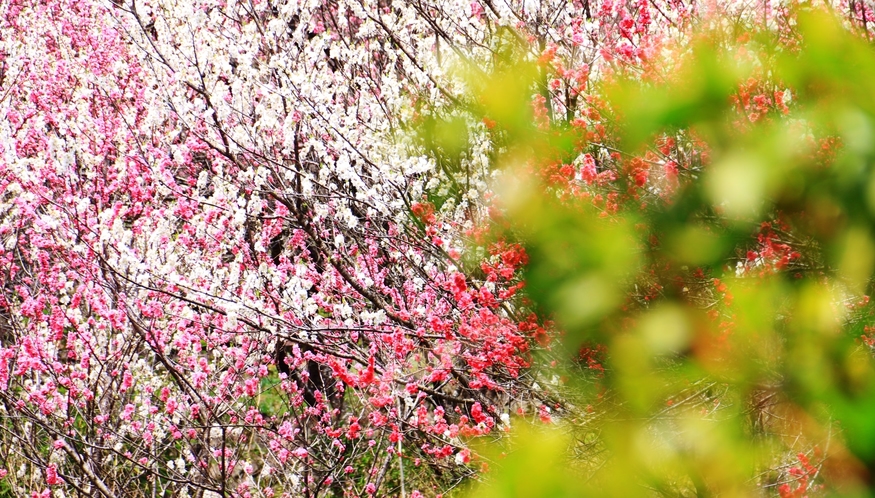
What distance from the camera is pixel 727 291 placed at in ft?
2.67

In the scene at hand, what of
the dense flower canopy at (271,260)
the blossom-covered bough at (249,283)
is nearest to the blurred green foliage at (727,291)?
the dense flower canopy at (271,260)

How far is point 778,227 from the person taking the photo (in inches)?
31.5

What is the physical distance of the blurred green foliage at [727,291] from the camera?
73 cm

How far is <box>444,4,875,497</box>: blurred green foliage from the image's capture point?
2.38ft

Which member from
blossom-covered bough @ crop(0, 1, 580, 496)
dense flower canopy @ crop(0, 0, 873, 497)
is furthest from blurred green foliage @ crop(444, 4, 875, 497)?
blossom-covered bough @ crop(0, 1, 580, 496)

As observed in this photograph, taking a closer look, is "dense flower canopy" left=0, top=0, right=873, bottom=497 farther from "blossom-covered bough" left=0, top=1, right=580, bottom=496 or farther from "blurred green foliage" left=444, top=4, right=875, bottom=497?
"blurred green foliage" left=444, top=4, right=875, bottom=497

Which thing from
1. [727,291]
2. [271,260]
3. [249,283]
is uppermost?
[271,260]

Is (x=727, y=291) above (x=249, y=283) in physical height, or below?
below

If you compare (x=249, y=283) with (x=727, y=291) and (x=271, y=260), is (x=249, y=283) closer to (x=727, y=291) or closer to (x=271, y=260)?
(x=271, y=260)

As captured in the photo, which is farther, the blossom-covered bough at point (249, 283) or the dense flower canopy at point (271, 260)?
the blossom-covered bough at point (249, 283)

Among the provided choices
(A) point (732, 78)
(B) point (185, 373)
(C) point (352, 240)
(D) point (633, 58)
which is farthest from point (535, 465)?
(B) point (185, 373)

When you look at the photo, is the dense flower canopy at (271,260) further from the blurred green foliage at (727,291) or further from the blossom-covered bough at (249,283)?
the blurred green foliage at (727,291)

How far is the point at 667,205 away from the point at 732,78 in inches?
5.6

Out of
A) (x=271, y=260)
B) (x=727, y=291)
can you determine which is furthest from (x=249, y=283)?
(x=727, y=291)
